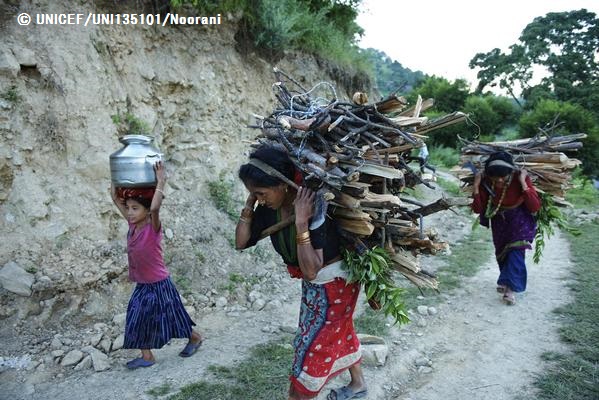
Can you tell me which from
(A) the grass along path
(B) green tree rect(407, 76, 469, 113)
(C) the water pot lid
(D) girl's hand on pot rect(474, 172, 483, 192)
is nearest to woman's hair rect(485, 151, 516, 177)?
(D) girl's hand on pot rect(474, 172, 483, 192)

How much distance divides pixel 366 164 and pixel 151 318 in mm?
1994

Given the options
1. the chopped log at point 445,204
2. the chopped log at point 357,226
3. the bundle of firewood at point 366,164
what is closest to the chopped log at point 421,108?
the bundle of firewood at point 366,164

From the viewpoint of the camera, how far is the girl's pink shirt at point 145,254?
3143 mm

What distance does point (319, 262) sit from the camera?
89.7 inches

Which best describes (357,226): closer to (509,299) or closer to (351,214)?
(351,214)

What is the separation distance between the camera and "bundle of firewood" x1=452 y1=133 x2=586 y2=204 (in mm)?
4926

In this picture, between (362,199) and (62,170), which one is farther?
(62,170)

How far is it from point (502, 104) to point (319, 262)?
25919mm

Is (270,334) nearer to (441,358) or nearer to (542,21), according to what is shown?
(441,358)

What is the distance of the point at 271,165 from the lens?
2.33 metres

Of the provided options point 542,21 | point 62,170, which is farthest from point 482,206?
point 542,21

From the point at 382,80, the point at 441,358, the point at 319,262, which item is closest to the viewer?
the point at 319,262

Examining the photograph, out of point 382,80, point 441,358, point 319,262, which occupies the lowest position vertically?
point 441,358

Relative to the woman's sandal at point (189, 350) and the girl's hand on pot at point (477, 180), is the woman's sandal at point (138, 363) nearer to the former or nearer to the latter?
the woman's sandal at point (189, 350)
